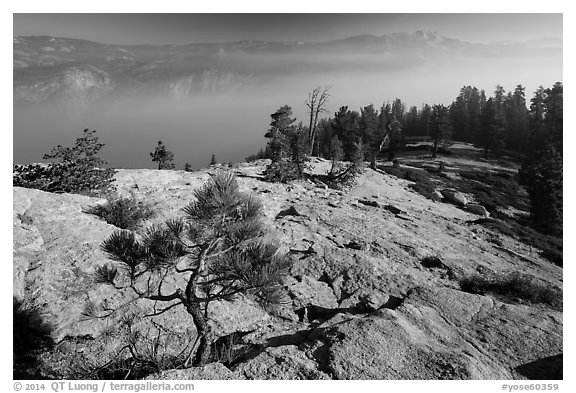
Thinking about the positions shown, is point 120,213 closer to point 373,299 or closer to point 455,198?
point 373,299

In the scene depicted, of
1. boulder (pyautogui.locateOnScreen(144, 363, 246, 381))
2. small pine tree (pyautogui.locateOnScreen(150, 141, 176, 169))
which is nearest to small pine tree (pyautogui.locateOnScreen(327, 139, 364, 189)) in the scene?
small pine tree (pyautogui.locateOnScreen(150, 141, 176, 169))

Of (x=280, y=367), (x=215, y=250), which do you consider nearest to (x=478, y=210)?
(x=280, y=367)

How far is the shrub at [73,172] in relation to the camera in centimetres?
1458

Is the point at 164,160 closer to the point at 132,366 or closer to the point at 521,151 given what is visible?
the point at 132,366

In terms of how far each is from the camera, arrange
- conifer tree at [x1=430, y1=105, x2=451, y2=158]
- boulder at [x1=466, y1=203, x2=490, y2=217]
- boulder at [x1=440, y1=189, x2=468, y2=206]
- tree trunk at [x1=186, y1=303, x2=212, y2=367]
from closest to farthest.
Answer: tree trunk at [x1=186, y1=303, x2=212, y2=367], boulder at [x1=466, y1=203, x2=490, y2=217], boulder at [x1=440, y1=189, x2=468, y2=206], conifer tree at [x1=430, y1=105, x2=451, y2=158]

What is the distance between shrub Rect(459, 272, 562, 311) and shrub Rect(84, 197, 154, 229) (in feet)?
42.1

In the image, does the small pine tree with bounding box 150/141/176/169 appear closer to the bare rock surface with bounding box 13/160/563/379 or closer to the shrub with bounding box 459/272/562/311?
the bare rock surface with bounding box 13/160/563/379

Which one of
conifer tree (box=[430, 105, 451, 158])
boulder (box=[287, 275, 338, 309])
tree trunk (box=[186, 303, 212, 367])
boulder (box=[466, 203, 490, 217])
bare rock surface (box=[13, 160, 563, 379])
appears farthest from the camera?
conifer tree (box=[430, 105, 451, 158])

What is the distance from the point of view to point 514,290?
414 inches

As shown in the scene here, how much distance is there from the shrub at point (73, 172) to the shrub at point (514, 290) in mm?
17173

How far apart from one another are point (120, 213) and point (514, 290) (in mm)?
15041

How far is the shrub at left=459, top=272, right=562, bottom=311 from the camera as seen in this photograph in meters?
10.1

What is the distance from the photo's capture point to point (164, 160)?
3180cm

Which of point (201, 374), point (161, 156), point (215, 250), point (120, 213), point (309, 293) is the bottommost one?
point (309, 293)
